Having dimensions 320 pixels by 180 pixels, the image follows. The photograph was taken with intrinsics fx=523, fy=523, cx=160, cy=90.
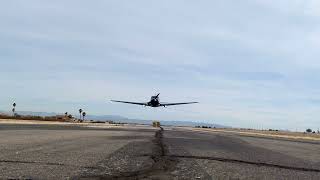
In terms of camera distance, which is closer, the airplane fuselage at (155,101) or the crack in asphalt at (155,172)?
the crack in asphalt at (155,172)

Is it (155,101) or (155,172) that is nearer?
(155,172)

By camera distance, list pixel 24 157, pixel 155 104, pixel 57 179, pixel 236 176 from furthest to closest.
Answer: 1. pixel 155 104
2. pixel 24 157
3. pixel 236 176
4. pixel 57 179

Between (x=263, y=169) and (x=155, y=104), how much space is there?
3353 inches

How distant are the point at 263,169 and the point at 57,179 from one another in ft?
24.2

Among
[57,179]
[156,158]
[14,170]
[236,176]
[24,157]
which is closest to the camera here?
[57,179]

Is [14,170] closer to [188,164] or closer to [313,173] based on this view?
[188,164]

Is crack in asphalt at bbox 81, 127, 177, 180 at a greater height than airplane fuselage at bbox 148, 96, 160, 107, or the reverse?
airplane fuselage at bbox 148, 96, 160, 107

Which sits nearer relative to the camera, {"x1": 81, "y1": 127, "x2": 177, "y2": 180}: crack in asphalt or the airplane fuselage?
{"x1": 81, "y1": 127, "x2": 177, "y2": 180}: crack in asphalt

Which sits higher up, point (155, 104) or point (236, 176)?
point (155, 104)

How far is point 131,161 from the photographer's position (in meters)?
15.7

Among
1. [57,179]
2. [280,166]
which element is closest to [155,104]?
[280,166]

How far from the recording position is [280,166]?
17.4 m

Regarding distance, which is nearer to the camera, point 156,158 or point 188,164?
point 188,164

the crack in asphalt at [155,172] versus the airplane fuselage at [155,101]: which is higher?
the airplane fuselage at [155,101]
